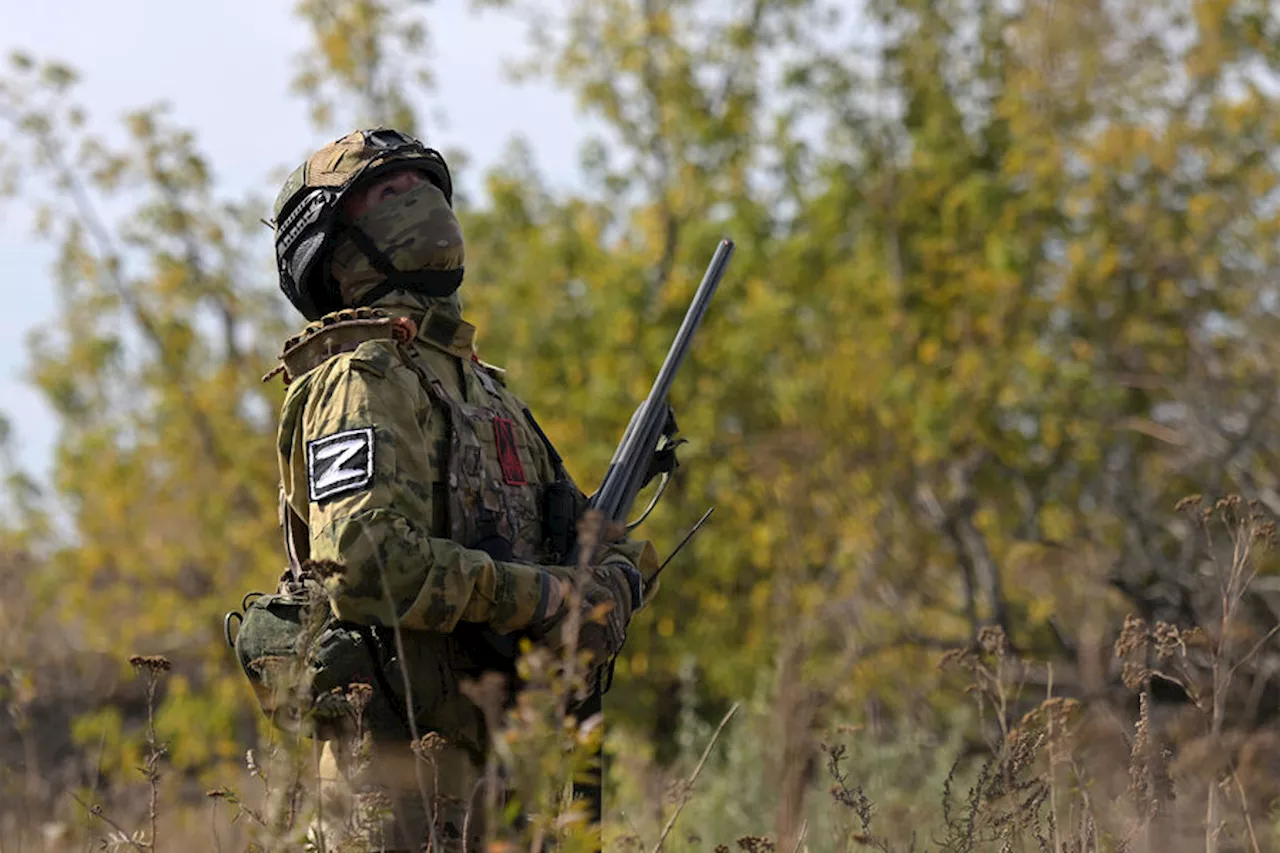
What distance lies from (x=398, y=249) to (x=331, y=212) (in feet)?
0.47

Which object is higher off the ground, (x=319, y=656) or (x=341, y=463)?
(x=341, y=463)

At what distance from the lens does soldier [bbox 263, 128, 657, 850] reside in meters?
2.96

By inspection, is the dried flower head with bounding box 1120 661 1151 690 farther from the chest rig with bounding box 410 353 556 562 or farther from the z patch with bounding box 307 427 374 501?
the z patch with bounding box 307 427 374 501

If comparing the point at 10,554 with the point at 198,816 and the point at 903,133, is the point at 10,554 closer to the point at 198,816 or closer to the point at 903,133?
the point at 198,816

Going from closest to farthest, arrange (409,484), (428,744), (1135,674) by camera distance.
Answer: (428,744), (409,484), (1135,674)

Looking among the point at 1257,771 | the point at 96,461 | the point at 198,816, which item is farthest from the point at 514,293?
the point at 1257,771

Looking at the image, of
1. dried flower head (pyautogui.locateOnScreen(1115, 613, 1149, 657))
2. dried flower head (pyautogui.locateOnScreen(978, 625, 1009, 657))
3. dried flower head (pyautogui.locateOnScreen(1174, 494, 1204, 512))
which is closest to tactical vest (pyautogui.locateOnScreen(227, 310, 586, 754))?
dried flower head (pyautogui.locateOnScreen(978, 625, 1009, 657))

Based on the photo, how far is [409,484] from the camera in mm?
3027

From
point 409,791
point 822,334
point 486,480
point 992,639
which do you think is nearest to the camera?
point 409,791

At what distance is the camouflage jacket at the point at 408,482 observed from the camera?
115 inches

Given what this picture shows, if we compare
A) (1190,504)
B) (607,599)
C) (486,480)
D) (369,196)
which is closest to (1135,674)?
(1190,504)

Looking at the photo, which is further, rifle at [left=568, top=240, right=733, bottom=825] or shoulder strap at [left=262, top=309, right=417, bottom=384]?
rifle at [left=568, top=240, right=733, bottom=825]

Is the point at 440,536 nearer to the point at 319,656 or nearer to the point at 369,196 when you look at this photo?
the point at 319,656

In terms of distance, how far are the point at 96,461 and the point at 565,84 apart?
19.4ft
